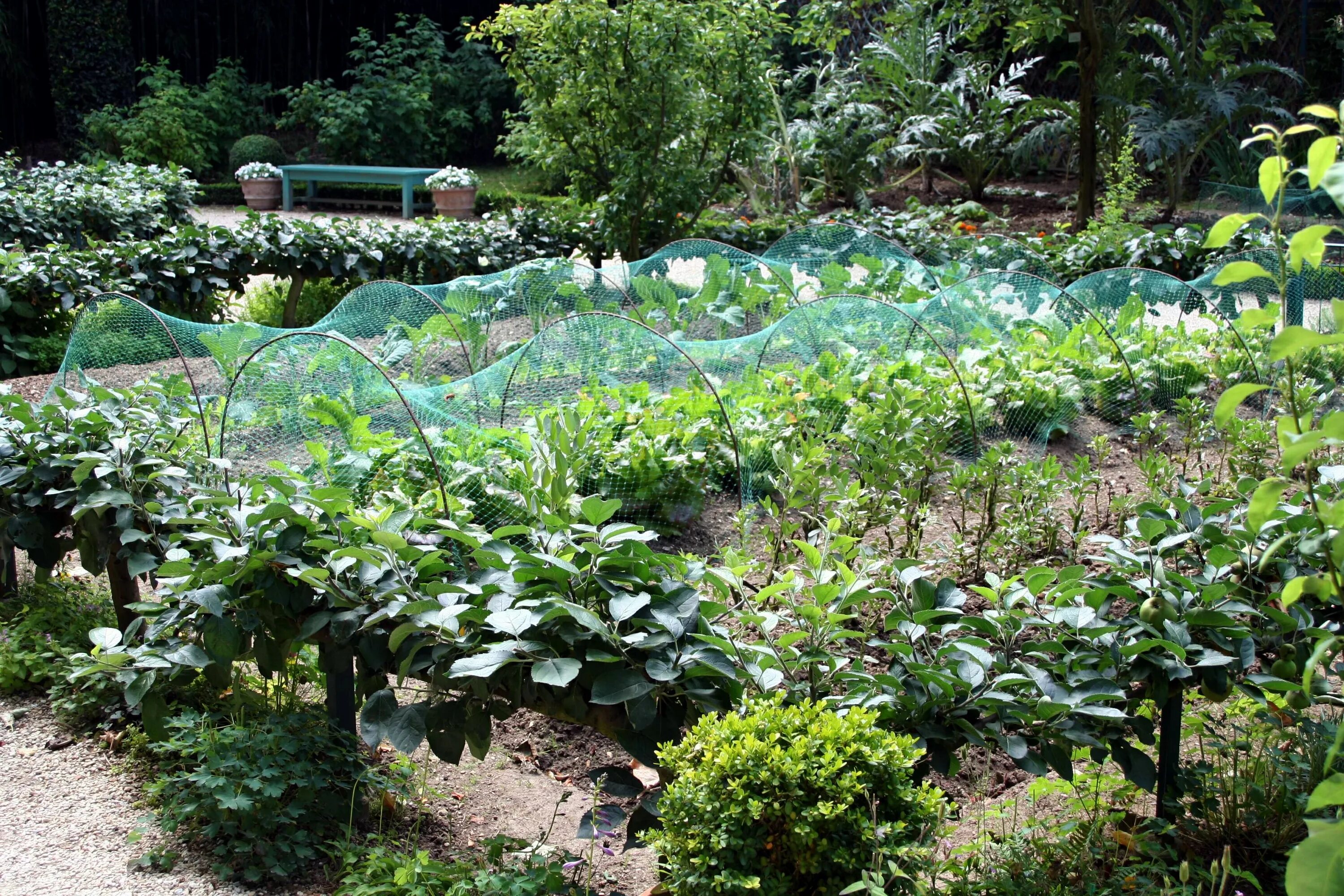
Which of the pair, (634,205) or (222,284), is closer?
(222,284)

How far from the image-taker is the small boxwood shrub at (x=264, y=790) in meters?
2.24

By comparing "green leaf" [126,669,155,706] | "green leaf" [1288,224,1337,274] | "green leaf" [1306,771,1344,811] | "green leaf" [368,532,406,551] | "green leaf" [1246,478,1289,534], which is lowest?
"green leaf" [126,669,155,706]

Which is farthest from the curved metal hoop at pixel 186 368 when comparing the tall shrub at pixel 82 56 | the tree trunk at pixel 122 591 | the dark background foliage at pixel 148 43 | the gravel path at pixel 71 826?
the tall shrub at pixel 82 56

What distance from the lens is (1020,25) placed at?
877 centimetres

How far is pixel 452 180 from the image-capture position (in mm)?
11977

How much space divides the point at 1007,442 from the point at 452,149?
16646mm

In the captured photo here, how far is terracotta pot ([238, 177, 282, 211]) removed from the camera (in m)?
15.7

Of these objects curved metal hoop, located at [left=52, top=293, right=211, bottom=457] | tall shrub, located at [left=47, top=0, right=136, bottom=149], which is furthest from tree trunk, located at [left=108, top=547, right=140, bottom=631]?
tall shrub, located at [left=47, top=0, right=136, bottom=149]

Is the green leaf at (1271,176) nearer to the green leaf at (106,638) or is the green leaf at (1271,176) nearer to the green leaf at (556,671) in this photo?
the green leaf at (556,671)

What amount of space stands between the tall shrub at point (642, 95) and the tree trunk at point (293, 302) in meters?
2.13

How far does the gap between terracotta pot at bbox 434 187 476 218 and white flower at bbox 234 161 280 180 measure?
301 centimetres

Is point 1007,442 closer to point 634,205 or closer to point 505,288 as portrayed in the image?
point 505,288

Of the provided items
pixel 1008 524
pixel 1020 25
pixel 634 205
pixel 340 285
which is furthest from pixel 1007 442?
pixel 1020 25

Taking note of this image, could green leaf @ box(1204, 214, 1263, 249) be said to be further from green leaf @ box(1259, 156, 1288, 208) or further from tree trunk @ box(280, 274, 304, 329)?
tree trunk @ box(280, 274, 304, 329)
